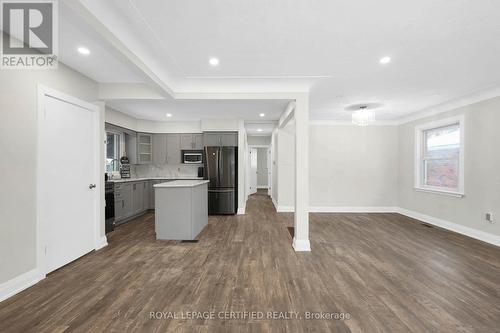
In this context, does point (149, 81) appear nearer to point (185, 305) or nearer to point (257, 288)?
point (185, 305)

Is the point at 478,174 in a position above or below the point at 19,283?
above

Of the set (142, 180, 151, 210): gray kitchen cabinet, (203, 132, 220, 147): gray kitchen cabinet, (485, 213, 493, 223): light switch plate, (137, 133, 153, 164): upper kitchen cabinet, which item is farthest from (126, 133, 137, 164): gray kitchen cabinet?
(485, 213, 493, 223): light switch plate

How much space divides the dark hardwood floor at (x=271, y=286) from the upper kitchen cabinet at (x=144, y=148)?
286 centimetres

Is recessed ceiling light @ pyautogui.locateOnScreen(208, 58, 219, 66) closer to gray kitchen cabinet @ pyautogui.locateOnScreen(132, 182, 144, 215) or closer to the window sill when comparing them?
gray kitchen cabinet @ pyautogui.locateOnScreen(132, 182, 144, 215)

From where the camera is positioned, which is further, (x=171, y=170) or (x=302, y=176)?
(x=171, y=170)

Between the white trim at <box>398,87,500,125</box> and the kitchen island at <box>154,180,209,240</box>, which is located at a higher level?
the white trim at <box>398,87,500,125</box>

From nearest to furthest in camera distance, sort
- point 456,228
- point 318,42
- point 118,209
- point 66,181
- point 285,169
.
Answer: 1. point 318,42
2. point 66,181
3. point 456,228
4. point 118,209
5. point 285,169

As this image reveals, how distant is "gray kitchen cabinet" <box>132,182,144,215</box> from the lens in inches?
210

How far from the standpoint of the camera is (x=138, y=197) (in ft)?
18.1

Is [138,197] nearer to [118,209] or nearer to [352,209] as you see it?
[118,209]

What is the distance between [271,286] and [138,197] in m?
4.51

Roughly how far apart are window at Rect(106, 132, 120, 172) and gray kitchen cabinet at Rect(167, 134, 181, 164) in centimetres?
133

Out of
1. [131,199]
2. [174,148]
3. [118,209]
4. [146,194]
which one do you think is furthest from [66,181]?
[174,148]

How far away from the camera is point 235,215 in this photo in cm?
580
